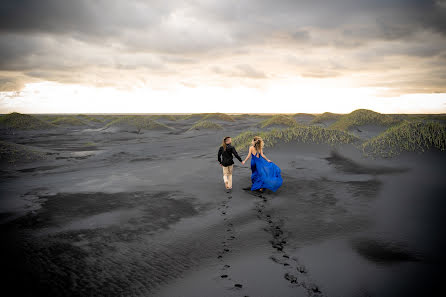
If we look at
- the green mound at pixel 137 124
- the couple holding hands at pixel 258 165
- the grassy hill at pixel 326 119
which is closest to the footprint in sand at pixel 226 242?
the couple holding hands at pixel 258 165

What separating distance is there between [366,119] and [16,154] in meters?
35.6

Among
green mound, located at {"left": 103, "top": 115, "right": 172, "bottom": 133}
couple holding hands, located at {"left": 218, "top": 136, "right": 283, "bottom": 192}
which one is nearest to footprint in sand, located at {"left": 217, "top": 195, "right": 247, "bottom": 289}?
couple holding hands, located at {"left": 218, "top": 136, "right": 283, "bottom": 192}

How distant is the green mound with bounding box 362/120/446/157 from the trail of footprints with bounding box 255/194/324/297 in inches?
396

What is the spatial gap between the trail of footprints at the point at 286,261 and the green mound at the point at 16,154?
1661 cm

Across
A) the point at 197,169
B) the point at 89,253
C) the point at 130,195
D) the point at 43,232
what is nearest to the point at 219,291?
the point at 89,253

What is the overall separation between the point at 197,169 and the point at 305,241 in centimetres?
823

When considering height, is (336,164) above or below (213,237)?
above

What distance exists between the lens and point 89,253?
5.09 meters

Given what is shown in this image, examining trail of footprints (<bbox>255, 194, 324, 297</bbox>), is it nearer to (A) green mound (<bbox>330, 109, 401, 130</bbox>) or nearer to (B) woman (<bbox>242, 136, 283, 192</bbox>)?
(B) woman (<bbox>242, 136, 283, 192</bbox>)

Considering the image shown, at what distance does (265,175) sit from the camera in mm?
8953

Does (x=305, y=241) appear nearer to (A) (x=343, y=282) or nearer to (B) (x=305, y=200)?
(A) (x=343, y=282)

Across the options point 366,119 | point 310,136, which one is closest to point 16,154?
point 310,136

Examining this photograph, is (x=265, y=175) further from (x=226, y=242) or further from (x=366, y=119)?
(x=366, y=119)

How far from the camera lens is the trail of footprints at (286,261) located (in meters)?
3.96
